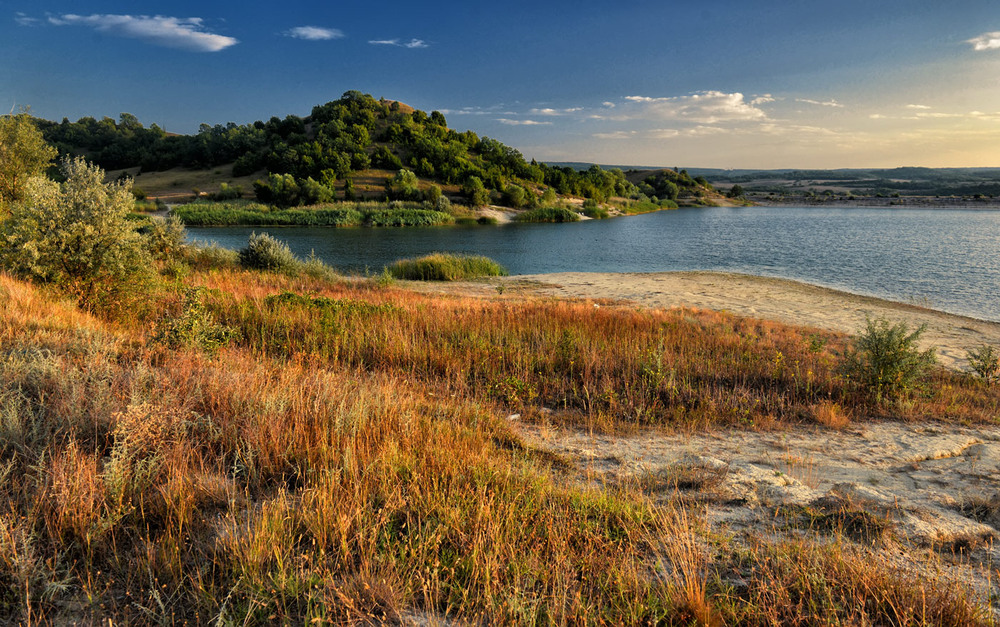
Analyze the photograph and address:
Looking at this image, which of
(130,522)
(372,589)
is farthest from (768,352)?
(130,522)

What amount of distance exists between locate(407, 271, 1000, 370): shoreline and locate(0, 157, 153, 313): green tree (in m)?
10.4

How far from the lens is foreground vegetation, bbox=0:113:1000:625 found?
259 centimetres

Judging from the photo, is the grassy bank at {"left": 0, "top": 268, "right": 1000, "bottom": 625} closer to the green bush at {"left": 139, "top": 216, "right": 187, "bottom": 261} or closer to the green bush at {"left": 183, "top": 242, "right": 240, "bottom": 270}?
the green bush at {"left": 139, "top": 216, "right": 187, "bottom": 261}

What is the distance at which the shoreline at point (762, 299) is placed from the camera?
14.3 m

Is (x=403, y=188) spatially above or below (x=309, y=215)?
above

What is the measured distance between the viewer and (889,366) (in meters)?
8.02

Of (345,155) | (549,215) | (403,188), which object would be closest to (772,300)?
(549,215)

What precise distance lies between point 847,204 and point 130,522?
125546 millimetres

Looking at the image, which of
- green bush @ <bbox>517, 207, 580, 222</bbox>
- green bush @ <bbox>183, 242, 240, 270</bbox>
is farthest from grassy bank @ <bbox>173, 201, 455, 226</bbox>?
green bush @ <bbox>183, 242, 240, 270</bbox>

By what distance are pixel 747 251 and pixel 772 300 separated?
2090 cm

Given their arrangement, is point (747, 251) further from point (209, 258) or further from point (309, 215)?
point (309, 215)

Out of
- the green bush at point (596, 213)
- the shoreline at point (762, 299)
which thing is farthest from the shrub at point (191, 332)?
the green bush at point (596, 213)

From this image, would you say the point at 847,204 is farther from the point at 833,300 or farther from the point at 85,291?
the point at 85,291

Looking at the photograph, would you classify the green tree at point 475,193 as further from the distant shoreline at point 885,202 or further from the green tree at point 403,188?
the distant shoreline at point 885,202
